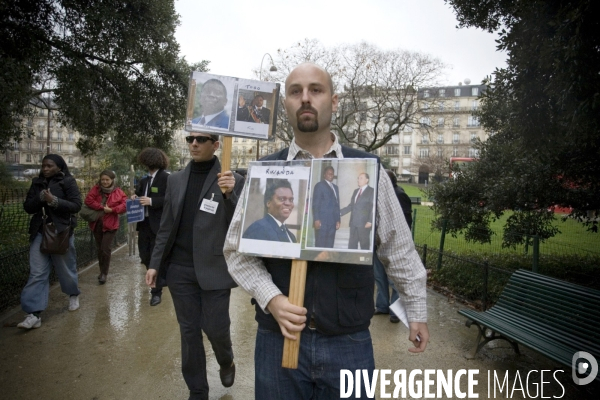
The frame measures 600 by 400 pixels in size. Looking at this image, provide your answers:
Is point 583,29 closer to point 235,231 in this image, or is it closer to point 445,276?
point 235,231

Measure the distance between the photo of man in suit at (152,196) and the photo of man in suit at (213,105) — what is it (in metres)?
3.07

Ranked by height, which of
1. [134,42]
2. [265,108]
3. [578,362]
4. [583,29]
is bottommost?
[578,362]

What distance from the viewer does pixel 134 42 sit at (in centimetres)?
865

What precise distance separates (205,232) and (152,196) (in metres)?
2.69

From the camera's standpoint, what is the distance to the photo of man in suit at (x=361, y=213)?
1.70 metres

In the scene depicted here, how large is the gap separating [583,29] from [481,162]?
199 inches

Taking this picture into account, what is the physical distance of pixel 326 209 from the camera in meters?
1.76

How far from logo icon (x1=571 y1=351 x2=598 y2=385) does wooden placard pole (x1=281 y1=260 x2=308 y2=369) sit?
272cm

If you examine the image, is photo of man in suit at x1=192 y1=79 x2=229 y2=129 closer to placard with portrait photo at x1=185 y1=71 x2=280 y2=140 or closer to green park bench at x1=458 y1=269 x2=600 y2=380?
placard with portrait photo at x1=185 y1=71 x2=280 y2=140

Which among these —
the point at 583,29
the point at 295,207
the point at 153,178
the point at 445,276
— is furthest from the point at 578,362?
the point at 153,178

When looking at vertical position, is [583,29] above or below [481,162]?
above

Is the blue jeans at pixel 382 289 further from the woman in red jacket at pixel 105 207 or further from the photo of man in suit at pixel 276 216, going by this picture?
the woman in red jacket at pixel 105 207

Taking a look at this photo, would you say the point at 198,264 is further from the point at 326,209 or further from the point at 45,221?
the point at 45,221

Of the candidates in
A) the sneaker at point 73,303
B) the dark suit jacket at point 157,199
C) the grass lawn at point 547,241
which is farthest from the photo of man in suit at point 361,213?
the grass lawn at point 547,241
